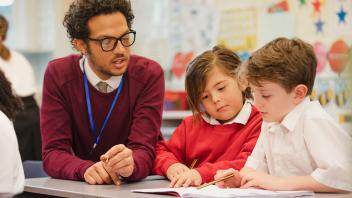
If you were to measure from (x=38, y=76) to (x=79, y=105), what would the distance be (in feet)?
12.4

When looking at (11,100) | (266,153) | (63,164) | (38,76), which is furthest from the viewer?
(38,76)

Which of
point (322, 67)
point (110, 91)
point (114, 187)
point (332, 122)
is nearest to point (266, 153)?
point (332, 122)

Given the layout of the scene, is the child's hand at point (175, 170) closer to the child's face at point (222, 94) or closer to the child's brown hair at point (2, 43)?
the child's face at point (222, 94)

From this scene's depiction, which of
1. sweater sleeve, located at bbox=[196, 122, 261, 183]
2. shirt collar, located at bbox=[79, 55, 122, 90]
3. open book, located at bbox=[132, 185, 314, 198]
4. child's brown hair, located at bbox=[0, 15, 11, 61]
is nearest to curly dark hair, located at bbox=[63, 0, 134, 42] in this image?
shirt collar, located at bbox=[79, 55, 122, 90]

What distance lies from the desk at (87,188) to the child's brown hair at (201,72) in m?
0.33

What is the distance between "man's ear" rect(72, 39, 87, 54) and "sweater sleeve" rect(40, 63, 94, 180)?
0.13m

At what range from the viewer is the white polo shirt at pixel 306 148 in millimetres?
1467

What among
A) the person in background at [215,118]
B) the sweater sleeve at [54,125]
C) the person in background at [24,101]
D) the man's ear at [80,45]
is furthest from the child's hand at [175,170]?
the person in background at [24,101]

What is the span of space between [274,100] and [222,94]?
0.47 m

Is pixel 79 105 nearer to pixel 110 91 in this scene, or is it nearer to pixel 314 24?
pixel 110 91

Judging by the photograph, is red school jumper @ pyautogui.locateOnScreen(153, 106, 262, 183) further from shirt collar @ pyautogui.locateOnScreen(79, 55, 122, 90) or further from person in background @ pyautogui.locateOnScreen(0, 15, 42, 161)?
person in background @ pyautogui.locateOnScreen(0, 15, 42, 161)

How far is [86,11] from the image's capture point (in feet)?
7.11

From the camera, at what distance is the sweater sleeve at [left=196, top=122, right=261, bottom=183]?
1.85 metres

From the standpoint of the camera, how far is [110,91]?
2182 mm
